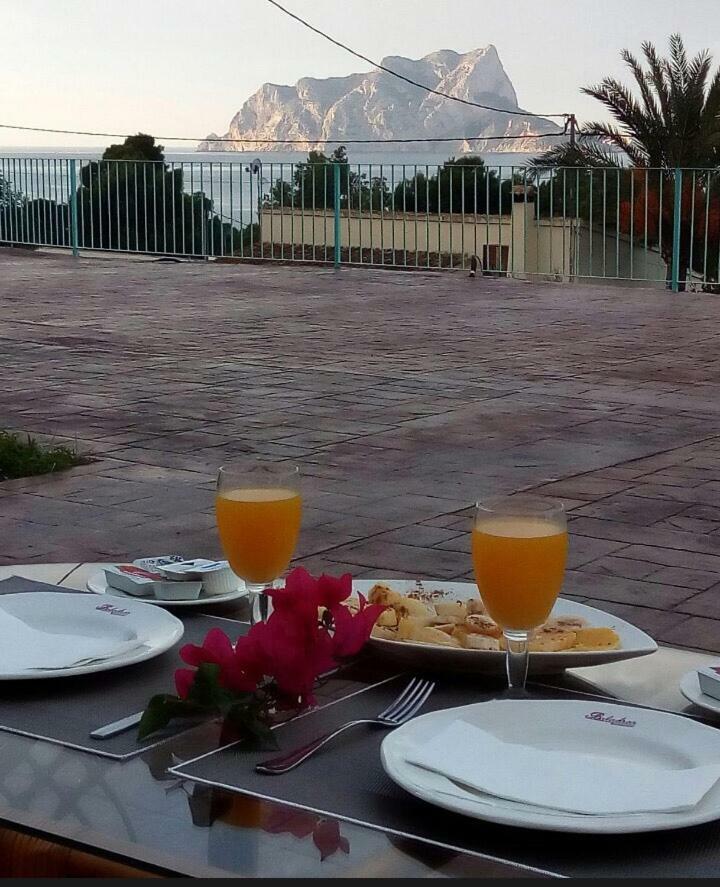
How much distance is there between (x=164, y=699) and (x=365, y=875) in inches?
10.9

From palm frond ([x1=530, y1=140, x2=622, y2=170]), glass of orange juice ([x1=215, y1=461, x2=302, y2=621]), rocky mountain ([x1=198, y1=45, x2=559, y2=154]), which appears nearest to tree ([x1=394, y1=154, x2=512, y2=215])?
palm frond ([x1=530, y1=140, x2=622, y2=170])

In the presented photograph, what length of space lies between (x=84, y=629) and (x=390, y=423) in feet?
13.7

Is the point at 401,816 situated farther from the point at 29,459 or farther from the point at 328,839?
the point at 29,459

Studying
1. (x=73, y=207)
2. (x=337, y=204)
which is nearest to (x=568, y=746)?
(x=337, y=204)

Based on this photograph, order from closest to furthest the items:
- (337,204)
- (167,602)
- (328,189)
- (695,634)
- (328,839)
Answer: (328,839), (167,602), (695,634), (337,204), (328,189)

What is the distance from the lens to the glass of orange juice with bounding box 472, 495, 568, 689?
1.22 metres

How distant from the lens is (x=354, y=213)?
48.6 ft

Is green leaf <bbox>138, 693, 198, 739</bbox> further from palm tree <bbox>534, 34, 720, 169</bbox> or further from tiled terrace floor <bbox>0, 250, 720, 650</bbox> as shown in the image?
palm tree <bbox>534, 34, 720, 169</bbox>

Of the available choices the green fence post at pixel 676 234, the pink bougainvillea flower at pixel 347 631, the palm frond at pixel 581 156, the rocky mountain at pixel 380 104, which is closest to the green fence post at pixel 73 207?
the green fence post at pixel 676 234

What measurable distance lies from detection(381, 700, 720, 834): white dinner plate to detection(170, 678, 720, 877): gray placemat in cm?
1

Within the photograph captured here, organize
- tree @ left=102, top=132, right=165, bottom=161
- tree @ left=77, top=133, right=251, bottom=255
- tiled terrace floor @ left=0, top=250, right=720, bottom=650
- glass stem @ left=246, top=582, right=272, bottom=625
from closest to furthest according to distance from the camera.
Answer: glass stem @ left=246, top=582, right=272, bottom=625, tiled terrace floor @ left=0, top=250, right=720, bottom=650, tree @ left=77, top=133, right=251, bottom=255, tree @ left=102, top=132, right=165, bottom=161

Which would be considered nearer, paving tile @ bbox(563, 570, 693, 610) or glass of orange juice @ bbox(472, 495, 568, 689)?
glass of orange juice @ bbox(472, 495, 568, 689)

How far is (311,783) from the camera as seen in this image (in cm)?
102

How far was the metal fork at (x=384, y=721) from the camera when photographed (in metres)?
1.04
